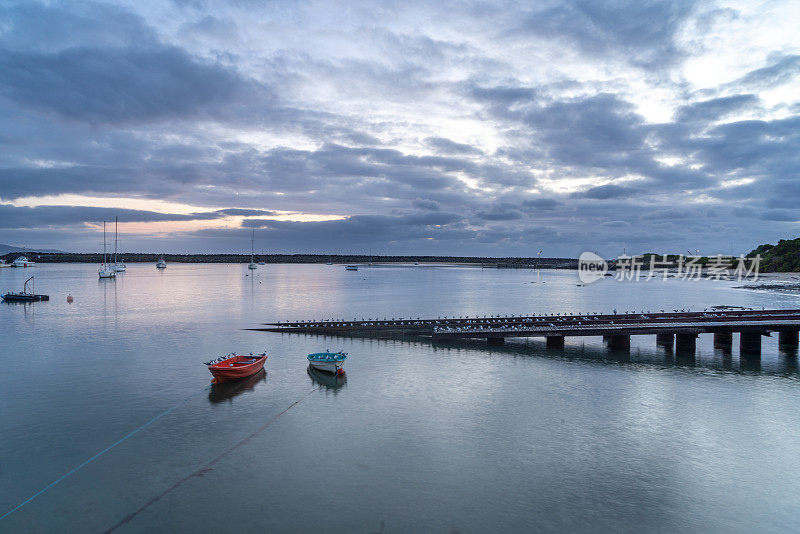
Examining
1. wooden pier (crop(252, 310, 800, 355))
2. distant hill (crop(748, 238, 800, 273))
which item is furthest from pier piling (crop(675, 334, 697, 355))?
distant hill (crop(748, 238, 800, 273))

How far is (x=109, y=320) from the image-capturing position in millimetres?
58594

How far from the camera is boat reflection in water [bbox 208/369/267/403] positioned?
27.6 meters

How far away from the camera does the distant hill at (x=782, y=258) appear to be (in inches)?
6678

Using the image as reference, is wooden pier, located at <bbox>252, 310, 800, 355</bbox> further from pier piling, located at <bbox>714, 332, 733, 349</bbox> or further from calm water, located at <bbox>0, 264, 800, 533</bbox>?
calm water, located at <bbox>0, 264, 800, 533</bbox>

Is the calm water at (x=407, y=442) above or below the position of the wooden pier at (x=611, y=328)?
below

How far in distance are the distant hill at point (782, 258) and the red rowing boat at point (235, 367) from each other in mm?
199610

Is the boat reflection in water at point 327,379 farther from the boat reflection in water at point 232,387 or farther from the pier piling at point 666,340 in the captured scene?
the pier piling at point 666,340

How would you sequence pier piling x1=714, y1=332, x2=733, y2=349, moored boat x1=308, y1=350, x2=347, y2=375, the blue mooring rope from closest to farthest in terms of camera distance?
the blue mooring rope
moored boat x1=308, y1=350, x2=347, y2=375
pier piling x1=714, y1=332, x2=733, y2=349

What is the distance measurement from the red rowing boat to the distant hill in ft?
655

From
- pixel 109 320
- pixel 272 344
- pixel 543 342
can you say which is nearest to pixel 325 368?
pixel 272 344

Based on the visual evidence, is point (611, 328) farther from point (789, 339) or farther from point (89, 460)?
point (89, 460)

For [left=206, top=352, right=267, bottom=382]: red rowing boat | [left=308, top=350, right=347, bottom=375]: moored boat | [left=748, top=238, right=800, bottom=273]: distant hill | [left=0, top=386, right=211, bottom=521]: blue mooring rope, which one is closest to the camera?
[left=0, top=386, right=211, bottom=521]: blue mooring rope

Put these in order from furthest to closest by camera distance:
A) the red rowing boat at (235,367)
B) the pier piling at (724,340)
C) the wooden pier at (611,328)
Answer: the pier piling at (724,340), the wooden pier at (611,328), the red rowing boat at (235,367)

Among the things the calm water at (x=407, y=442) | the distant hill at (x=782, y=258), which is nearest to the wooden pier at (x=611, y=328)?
the calm water at (x=407, y=442)
